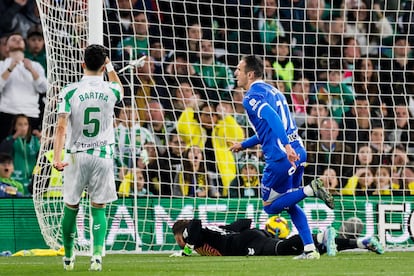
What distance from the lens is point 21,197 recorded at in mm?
15094

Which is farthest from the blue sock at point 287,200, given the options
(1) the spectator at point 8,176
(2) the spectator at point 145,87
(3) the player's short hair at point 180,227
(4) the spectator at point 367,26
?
(4) the spectator at point 367,26

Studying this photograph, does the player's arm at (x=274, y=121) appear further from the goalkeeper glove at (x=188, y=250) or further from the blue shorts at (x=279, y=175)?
the goalkeeper glove at (x=188, y=250)

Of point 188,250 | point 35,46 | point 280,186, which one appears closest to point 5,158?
point 35,46

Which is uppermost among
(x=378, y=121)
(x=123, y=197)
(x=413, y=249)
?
(x=378, y=121)

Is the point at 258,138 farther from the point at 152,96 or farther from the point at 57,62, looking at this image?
the point at 152,96

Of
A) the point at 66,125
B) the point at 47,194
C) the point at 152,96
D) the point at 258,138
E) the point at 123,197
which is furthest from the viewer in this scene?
the point at 152,96

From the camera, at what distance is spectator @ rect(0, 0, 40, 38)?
58.9ft

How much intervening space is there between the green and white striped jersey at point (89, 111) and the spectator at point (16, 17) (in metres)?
8.64

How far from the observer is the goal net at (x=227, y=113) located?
585 inches

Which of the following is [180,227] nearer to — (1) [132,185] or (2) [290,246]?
(2) [290,246]

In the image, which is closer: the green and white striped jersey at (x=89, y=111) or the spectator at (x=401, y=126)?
the green and white striped jersey at (x=89, y=111)

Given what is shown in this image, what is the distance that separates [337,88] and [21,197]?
5877 millimetres

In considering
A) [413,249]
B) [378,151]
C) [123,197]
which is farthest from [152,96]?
[413,249]

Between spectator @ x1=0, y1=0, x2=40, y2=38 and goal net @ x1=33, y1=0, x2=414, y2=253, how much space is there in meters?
1.71
